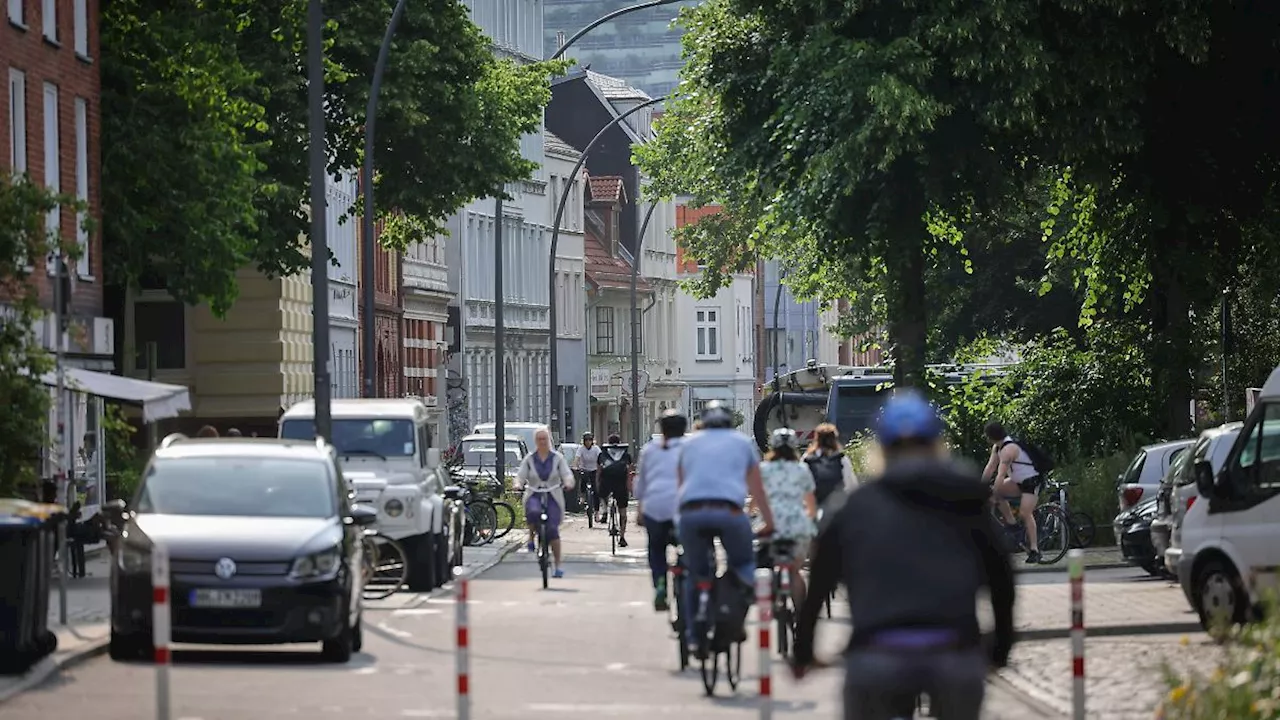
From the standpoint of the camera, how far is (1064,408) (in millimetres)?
40094

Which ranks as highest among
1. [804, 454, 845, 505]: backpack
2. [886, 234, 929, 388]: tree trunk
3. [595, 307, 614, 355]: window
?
[595, 307, 614, 355]: window

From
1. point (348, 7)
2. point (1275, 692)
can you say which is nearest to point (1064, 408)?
point (348, 7)

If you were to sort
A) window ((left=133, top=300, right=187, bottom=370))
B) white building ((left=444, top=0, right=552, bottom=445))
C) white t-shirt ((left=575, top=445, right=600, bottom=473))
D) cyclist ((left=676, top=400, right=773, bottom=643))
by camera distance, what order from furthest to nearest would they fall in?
white building ((left=444, top=0, right=552, bottom=445)), white t-shirt ((left=575, top=445, right=600, bottom=473)), window ((left=133, top=300, right=187, bottom=370)), cyclist ((left=676, top=400, right=773, bottom=643))

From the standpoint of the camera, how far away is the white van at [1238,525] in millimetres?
20234

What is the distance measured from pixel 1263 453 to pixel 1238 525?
2.07ft

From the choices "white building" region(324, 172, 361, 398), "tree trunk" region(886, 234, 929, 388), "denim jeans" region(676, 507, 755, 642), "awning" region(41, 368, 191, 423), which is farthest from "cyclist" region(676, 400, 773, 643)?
"white building" region(324, 172, 361, 398)

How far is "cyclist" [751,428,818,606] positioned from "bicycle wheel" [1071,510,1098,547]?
53.5 ft

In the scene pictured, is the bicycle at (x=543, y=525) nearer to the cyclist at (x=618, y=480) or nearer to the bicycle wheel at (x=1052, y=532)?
the bicycle wheel at (x=1052, y=532)

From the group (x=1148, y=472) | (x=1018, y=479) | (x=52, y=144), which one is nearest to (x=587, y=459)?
(x=52, y=144)

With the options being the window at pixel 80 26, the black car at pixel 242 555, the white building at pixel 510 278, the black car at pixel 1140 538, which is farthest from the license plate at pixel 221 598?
the white building at pixel 510 278

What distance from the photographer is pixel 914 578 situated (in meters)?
8.16

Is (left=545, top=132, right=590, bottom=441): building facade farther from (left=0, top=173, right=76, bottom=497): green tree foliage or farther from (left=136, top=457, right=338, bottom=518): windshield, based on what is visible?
(left=136, top=457, right=338, bottom=518): windshield

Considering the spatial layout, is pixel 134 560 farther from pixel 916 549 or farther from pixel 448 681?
pixel 916 549

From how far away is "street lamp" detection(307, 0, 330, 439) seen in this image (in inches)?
1132
